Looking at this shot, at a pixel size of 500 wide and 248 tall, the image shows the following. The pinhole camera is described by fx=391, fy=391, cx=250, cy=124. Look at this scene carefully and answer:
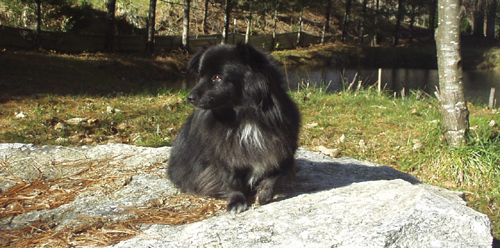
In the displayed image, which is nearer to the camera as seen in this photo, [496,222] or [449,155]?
[496,222]

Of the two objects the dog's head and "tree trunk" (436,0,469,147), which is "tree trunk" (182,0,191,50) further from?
the dog's head

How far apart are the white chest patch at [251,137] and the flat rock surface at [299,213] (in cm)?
52

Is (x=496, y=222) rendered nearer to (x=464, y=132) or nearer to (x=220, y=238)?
(x=464, y=132)

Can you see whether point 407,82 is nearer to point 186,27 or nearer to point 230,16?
point 186,27

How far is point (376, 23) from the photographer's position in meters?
35.9

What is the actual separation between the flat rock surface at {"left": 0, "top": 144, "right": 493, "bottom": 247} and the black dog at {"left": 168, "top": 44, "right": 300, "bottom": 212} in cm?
26

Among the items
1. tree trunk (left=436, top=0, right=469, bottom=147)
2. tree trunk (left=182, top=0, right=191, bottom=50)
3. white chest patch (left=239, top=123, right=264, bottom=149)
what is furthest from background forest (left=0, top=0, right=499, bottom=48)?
white chest patch (left=239, top=123, right=264, bottom=149)

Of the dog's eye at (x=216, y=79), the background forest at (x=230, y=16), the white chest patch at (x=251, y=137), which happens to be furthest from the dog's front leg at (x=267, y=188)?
the background forest at (x=230, y=16)

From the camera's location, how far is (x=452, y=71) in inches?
200

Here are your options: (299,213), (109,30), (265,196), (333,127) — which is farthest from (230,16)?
(299,213)

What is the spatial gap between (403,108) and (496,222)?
3892 millimetres

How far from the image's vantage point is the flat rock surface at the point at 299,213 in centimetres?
255

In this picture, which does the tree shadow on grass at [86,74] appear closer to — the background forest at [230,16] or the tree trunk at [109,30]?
the tree trunk at [109,30]

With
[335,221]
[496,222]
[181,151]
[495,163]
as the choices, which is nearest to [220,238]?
[335,221]
